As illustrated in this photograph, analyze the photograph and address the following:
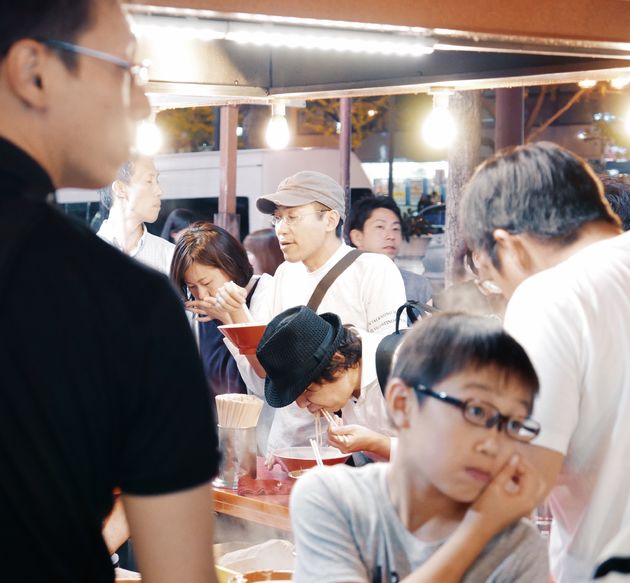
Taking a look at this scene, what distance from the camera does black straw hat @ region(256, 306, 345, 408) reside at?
3639 millimetres

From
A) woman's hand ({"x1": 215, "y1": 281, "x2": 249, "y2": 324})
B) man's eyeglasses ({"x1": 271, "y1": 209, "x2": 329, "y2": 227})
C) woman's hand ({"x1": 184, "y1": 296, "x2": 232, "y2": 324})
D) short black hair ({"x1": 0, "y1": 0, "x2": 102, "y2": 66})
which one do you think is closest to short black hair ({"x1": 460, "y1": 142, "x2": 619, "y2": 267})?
short black hair ({"x1": 0, "y1": 0, "x2": 102, "y2": 66})

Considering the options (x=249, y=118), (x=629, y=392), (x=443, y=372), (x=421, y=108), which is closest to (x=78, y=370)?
(x=443, y=372)

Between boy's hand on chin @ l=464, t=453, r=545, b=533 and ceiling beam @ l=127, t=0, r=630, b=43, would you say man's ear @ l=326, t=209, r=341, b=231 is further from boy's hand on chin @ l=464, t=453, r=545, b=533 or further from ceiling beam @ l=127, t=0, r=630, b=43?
boy's hand on chin @ l=464, t=453, r=545, b=533

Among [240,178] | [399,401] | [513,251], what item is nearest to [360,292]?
[513,251]

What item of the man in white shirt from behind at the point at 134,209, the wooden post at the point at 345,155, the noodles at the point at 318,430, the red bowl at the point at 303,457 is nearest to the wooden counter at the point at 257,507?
the red bowl at the point at 303,457

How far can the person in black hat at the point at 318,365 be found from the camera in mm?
3646

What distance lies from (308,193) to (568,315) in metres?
3.22

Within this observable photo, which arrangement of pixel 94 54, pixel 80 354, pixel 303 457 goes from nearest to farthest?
pixel 80 354
pixel 94 54
pixel 303 457

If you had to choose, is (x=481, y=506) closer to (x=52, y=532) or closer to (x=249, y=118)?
(x=52, y=532)

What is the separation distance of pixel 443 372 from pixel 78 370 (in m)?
0.97

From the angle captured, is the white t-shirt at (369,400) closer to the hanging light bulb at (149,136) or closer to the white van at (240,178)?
the hanging light bulb at (149,136)

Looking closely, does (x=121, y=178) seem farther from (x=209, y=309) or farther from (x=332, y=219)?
(x=332, y=219)

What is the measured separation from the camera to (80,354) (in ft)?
3.91

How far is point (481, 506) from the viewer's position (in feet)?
6.16
